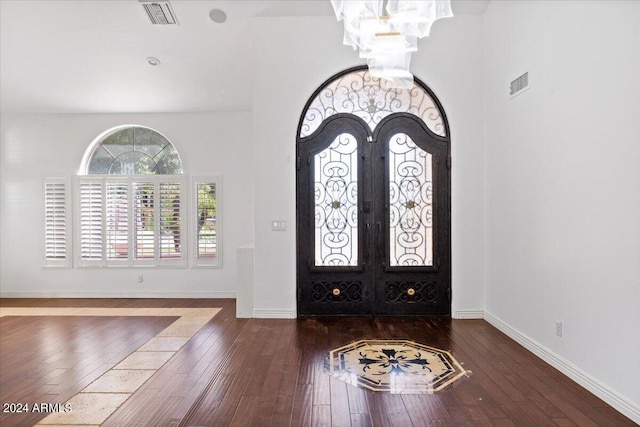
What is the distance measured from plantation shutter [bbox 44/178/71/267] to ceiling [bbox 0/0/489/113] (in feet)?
4.13

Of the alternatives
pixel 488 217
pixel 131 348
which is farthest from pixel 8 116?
pixel 488 217

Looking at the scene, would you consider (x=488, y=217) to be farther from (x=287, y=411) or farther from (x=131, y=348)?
(x=131, y=348)

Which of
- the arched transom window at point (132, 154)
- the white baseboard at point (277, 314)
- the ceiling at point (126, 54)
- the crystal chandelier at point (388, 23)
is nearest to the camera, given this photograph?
the crystal chandelier at point (388, 23)

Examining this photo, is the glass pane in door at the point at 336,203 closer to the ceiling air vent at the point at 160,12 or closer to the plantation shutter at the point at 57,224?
the ceiling air vent at the point at 160,12

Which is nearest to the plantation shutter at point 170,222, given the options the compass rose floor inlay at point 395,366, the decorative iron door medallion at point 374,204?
the decorative iron door medallion at point 374,204

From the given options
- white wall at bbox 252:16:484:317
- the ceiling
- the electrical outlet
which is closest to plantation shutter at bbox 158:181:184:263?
the ceiling

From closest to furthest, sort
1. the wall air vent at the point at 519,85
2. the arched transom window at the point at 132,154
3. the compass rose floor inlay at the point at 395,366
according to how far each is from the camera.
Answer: the compass rose floor inlay at the point at 395,366
the wall air vent at the point at 519,85
the arched transom window at the point at 132,154

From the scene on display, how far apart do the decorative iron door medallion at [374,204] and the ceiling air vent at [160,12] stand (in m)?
1.85

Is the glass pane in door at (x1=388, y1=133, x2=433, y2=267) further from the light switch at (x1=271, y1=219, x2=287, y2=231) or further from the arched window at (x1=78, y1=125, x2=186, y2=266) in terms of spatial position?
the arched window at (x1=78, y1=125, x2=186, y2=266)

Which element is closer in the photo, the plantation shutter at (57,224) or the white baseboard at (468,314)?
the white baseboard at (468,314)

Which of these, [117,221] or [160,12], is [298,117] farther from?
[117,221]

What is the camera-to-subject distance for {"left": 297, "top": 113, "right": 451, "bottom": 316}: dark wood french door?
499 cm

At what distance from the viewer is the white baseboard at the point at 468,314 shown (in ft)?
16.1

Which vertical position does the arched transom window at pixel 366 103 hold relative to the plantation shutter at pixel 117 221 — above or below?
above
